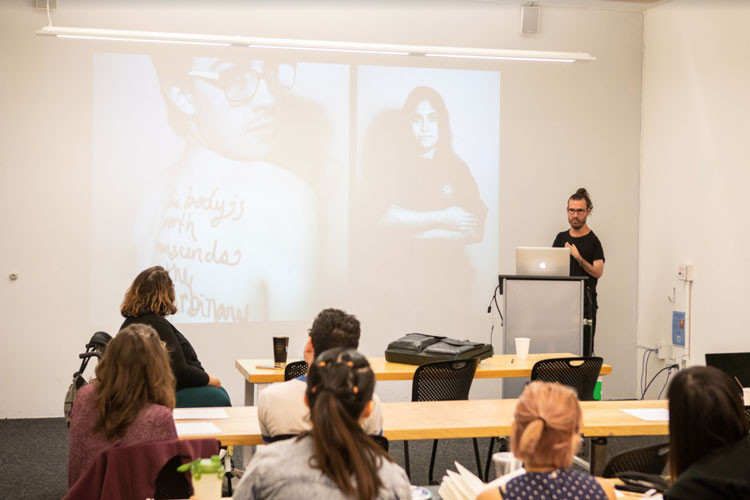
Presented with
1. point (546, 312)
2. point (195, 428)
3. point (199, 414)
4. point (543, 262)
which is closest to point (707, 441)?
point (195, 428)

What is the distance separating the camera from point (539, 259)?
19.0 ft

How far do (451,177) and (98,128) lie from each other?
9.63ft

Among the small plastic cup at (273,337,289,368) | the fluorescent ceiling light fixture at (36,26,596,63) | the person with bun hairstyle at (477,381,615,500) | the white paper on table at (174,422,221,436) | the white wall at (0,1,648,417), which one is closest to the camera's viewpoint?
the person with bun hairstyle at (477,381,615,500)

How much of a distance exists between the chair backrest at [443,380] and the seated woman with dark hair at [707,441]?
230 cm

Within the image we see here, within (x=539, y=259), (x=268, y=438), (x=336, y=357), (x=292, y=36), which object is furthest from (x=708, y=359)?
(x=292, y=36)

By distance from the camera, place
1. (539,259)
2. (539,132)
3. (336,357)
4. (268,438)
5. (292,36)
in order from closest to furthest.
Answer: (336,357) → (268,438) → (539,259) → (292,36) → (539,132)

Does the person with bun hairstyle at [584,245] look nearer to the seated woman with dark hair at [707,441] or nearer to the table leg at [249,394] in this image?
the table leg at [249,394]

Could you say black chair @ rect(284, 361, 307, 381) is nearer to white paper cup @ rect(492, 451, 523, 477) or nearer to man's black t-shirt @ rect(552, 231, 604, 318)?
white paper cup @ rect(492, 451, 523, 477)

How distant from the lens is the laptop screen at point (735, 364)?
4.21 metres

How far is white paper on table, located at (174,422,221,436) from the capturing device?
3.09m

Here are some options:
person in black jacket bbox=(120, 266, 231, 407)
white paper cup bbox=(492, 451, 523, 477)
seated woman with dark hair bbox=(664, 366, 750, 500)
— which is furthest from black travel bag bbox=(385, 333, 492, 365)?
seated woman with dark hair bbox=(664, 366, 750, 500)

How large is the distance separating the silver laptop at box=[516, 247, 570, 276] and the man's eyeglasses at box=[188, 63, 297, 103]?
2.45 metres

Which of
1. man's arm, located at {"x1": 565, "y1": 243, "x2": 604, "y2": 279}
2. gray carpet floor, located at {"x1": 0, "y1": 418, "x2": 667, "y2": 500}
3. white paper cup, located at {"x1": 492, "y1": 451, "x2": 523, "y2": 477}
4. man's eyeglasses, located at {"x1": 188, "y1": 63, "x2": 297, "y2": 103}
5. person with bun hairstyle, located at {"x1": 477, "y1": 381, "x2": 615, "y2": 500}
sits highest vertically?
man's eyeglasses, located at {"x1": 188, "y1": 63, "x2": 297, "y2": 103}

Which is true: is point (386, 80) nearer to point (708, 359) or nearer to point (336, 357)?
point (708, 359)
